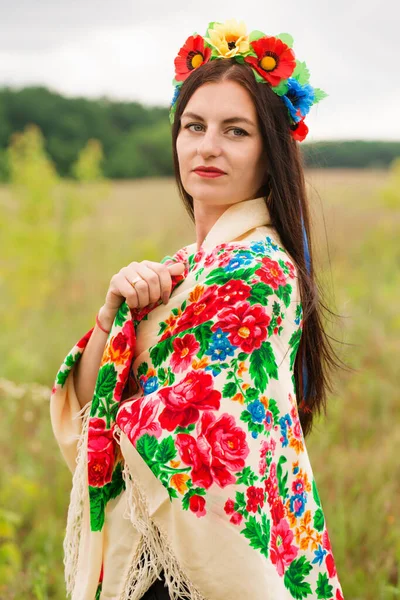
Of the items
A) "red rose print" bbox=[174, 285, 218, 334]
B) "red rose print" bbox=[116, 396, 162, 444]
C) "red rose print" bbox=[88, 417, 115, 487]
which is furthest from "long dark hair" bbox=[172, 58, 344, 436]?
"red rose print" bbox=[88, 417, 115, 487]

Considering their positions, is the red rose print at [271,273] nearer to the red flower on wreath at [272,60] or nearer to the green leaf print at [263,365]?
the green leaf print at [263,365]

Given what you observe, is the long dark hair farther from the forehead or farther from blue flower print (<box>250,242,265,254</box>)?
blue flower print (<box>250,242,265,254</box>)

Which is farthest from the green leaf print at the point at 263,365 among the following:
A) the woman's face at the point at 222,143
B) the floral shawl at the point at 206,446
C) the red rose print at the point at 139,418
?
the woman's face at the point at 222,143

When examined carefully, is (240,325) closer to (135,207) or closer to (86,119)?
(135,207)

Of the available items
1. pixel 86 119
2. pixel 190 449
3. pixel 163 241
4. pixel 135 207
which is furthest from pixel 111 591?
pixel 86 119

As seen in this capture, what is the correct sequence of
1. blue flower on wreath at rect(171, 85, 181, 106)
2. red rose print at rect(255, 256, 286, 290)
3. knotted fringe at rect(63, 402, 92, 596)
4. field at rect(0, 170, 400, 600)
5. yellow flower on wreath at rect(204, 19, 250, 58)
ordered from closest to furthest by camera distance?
red rose print at rect(255, 256, 286, 290) < knotted fringe at rect(63, 402, 92, 596) < yellow flower on wreath at rect(204, 19, 250, 58) < blue flower on wreath at rect(171, 85, 181, 106) < field at rect(0, 170, 400, 600)

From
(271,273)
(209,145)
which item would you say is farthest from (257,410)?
(209,145)

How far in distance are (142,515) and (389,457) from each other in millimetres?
2773

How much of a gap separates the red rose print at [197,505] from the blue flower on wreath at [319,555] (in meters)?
0.40

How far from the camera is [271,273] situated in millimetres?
1530

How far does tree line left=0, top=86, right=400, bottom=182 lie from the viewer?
2717 centimetres

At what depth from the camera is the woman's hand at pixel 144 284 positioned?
1.56 m

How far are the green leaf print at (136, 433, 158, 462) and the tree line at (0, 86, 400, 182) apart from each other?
932 inches

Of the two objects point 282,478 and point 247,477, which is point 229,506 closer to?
point 247,477
